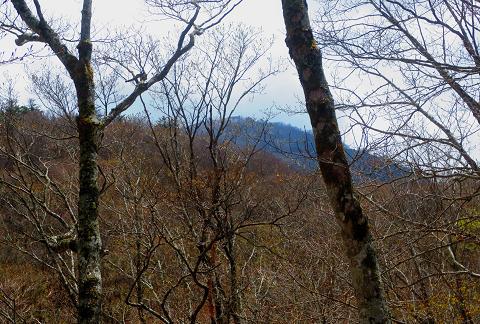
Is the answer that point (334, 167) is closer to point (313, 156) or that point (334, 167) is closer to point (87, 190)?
point (313, 156)

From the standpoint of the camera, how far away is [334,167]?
277 cm

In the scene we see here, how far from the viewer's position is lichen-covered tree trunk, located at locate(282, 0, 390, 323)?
8.65ft

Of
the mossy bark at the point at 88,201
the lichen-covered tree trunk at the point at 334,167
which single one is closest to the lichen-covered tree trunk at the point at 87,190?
the mossy bark at the point at 88,201

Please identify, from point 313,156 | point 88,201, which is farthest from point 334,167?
point 88,201

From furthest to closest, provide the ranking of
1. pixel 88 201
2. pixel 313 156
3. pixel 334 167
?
1. pixel 88 201
2. pixel 313 156
3. pixel 334 167

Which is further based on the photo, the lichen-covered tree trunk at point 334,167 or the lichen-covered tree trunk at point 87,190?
the lichen-covered tree trunk at point 87,190

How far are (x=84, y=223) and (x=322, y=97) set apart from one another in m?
2.05

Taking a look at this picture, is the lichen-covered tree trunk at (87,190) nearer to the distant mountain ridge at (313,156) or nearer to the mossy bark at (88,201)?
the mossy bark at (88,201)

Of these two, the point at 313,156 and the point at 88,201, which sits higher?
the point at 313,156

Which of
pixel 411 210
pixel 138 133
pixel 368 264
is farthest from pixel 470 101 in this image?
pixel 138 133

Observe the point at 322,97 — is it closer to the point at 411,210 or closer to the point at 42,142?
the point at 411,210

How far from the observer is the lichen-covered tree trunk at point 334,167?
2.64 meters

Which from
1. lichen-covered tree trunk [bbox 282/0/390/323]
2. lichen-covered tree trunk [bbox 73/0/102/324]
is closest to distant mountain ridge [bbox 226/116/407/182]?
lichen-covered tree trunk [bbox 282/0/390/323]

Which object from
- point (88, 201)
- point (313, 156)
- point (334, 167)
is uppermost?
point (313, 156)
